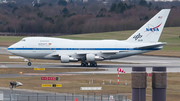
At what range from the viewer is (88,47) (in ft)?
186

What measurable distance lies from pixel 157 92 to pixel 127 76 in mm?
22861

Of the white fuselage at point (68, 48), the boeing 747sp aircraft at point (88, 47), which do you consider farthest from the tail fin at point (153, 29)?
the white fuselage at point (68, 48)

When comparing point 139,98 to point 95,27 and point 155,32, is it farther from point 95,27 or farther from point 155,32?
point 95,27

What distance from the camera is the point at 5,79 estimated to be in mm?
41812

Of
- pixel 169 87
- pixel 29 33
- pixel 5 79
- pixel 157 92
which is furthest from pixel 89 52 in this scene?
pixel 29 33

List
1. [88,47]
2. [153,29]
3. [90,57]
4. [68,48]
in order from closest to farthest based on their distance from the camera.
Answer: [90,57]
[68,48]
[88,47]
[153,29]

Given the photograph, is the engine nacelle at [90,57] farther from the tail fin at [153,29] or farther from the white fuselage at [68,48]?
the tail fin at [153,29]

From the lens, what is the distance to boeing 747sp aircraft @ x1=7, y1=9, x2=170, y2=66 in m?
55.9

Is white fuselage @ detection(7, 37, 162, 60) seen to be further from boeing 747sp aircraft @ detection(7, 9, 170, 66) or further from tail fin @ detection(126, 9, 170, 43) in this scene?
tail fin @ detection(126, 9, 170, 43)

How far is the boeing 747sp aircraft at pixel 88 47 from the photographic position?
5594 cm

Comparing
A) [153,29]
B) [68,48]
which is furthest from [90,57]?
[153,29]

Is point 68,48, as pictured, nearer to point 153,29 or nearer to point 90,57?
point 90,57

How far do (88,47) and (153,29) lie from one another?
37.9 feet

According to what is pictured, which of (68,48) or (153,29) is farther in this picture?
(153,29)
